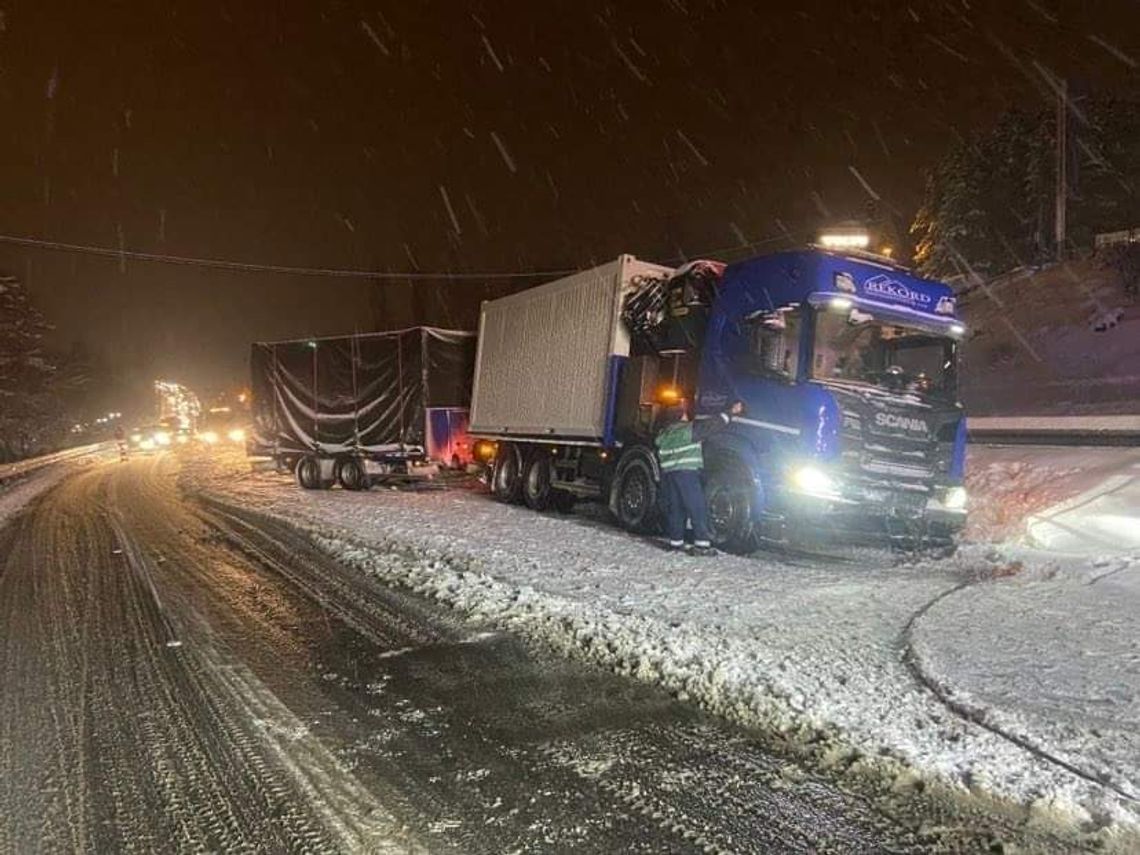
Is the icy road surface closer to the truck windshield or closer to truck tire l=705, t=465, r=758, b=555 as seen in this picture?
truck tire l=705, t=465, r=758, b=555

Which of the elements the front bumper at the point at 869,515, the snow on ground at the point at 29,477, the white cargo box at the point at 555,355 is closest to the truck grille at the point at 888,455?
the front bumper at the point at 869,515

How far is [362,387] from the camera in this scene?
714 inches

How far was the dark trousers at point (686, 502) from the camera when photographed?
9.97 meters

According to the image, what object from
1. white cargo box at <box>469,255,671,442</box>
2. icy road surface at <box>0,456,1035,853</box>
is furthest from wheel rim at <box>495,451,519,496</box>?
icy road surface at <box>0,456,1035,853</box>

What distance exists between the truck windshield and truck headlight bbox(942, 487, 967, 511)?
3.88 ft

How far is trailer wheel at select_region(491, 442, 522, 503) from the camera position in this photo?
1498 centimetres

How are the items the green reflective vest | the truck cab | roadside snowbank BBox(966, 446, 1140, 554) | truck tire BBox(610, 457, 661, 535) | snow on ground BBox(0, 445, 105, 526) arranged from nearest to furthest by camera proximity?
the truck cab < roadside snowbank BBox(966, 446, 1140, 554) < the green reflective vest < truck tire BBox(610, 457, 661, 535) < snow on ground BBox(0, 445, 105, 526)

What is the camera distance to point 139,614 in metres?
7.10

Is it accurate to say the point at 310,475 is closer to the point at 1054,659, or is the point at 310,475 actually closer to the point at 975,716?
the point at 1054,659

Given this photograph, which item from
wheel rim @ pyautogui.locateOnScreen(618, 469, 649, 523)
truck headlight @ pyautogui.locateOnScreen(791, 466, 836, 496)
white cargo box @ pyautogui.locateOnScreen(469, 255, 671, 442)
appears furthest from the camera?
white cargo box @ pyautogui.locateOnScreen(469, 255, 671, 442)

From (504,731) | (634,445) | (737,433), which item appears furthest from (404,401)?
(504,731)

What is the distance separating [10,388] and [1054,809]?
65.1 m

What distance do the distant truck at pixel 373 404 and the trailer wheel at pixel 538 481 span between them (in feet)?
10.4

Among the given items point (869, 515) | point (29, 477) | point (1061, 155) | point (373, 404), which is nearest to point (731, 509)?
point (869, 515)
